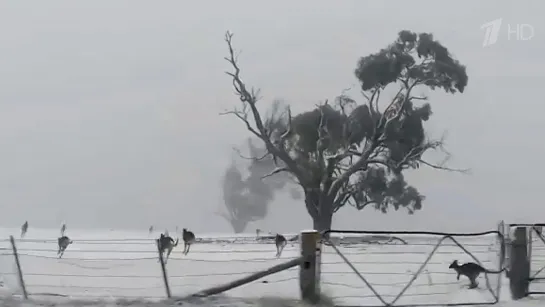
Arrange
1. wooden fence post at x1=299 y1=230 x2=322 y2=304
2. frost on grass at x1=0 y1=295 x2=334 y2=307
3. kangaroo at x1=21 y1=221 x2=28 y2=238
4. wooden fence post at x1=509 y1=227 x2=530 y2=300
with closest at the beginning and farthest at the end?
wooden fence post at x1=299 y1=230 x2=322 y2=304
frost on grass at x1=0 y1=295 x2=334 y2=307
wooden fence post at x1=509 y1=227 x2=530 y2=300
kangaroo at x1=21 y1=221 x2=28 y2=238

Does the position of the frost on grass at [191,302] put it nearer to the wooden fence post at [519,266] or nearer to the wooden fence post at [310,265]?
the wooden fence post at [310,265]

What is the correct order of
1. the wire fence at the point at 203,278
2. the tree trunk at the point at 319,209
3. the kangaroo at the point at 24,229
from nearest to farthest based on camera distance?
the wire fence at the point at 203,278, the kangaroo at the point at 24,229, the tree trunk at the point at 319,209

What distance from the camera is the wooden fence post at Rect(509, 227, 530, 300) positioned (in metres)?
10.4

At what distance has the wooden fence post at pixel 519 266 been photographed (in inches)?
408

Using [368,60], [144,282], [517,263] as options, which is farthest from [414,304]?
[368,60]

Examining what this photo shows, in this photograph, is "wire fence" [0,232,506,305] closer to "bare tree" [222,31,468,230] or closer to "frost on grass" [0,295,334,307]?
"frost on grass" [0,295,334,307]

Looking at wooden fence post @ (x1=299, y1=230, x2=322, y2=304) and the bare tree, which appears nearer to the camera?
wooden fence post @ (x1=299, y1=230, x2=322, y2=304)

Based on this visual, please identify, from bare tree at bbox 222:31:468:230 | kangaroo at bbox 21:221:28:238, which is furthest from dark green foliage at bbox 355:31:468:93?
kangaroo at bbox 21:221:28:238

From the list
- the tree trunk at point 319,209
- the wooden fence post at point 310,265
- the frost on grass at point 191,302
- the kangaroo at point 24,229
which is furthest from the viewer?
the tree trunk at point 319,209

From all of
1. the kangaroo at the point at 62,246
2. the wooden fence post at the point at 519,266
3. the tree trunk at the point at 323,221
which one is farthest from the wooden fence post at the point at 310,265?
the tree trunk at the point at 323,221

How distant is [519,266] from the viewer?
1039cm

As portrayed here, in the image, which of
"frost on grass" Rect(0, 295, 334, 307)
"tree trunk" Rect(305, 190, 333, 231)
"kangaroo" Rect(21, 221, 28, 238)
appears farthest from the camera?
"tree trunk" Rect(305, 190, 333, 231)

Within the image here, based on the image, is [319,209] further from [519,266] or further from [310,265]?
[310,265]

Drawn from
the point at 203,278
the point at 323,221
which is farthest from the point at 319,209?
the point at 203,278
